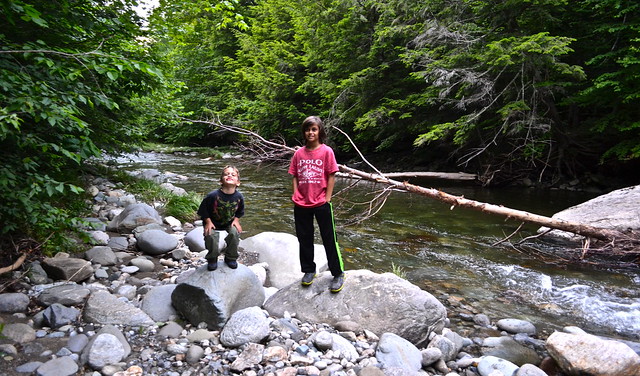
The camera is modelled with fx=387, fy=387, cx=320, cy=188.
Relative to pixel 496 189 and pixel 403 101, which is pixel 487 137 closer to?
pixel 496 189

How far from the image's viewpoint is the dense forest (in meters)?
2.99

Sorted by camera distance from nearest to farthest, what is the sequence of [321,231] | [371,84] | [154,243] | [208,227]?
[208,227] < [321,231] < [154,243] < [371,84]

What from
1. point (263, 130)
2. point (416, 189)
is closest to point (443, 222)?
point (416, 189)

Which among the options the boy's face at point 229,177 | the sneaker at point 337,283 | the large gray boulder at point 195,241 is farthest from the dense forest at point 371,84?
the sneaker at point 337,283

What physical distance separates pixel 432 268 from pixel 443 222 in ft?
9.01

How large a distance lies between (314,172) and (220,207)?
0.94 meters

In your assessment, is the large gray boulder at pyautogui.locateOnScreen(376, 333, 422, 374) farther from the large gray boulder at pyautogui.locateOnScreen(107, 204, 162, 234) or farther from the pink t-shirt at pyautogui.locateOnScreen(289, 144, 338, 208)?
the large gray boulder at pyautogui.locateOnScreen(107, 204, 162, 234)

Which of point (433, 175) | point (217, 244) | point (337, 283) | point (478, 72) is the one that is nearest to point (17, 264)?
point (217, 244)

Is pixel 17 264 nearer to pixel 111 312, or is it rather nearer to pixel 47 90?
pixel 111 312

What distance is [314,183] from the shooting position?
3562 mm

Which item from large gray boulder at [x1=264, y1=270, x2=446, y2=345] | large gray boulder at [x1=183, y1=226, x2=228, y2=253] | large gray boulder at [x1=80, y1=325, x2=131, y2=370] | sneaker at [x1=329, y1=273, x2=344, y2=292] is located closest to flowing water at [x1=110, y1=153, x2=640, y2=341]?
large gray boulder at [x1=264, y1=270, x2=446, y2=345]

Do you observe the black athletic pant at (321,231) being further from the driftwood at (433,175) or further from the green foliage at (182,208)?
the green foliage at (182,208)

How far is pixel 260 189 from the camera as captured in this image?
38.3ft

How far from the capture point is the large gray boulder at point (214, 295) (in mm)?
3436
